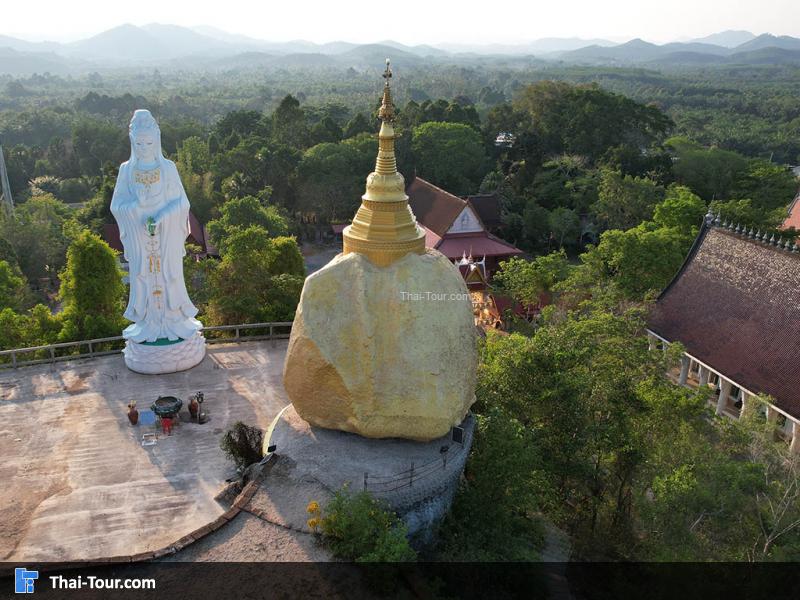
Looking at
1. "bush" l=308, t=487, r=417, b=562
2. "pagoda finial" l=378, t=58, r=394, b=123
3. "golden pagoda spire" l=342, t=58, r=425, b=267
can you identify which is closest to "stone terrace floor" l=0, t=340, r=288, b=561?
"bush" l=308, t=487, r=417, b=562

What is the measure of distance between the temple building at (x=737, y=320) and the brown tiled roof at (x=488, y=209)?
16.6 metres

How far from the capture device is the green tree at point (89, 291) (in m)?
18.1

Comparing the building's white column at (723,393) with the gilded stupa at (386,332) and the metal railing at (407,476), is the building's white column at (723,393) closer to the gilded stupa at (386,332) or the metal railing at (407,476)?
the gilded stupa at (386,332)

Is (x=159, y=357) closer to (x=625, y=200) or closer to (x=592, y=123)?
(x=625, y=200)

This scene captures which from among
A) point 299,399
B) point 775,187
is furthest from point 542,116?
point 299,399

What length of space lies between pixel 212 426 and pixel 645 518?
9.39 meters

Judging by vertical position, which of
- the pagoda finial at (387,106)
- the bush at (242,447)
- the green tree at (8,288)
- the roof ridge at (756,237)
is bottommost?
the green tree at (8,288)

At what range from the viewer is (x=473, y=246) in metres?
32.4

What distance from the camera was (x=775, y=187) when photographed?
35219 mm

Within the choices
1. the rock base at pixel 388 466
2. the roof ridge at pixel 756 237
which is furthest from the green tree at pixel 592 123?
the rock base at pixel 388 466

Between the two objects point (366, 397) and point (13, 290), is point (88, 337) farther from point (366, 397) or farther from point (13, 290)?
point (366, 397)

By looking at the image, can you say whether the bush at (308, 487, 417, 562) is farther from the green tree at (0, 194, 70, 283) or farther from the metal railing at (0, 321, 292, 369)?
the green tree at (0, 194, 70, 283)

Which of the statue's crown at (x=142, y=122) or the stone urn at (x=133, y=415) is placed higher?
the statue's crown at (x=142, y=122)

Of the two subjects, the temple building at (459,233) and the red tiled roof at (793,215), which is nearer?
the red tiled roof at (793,215)
